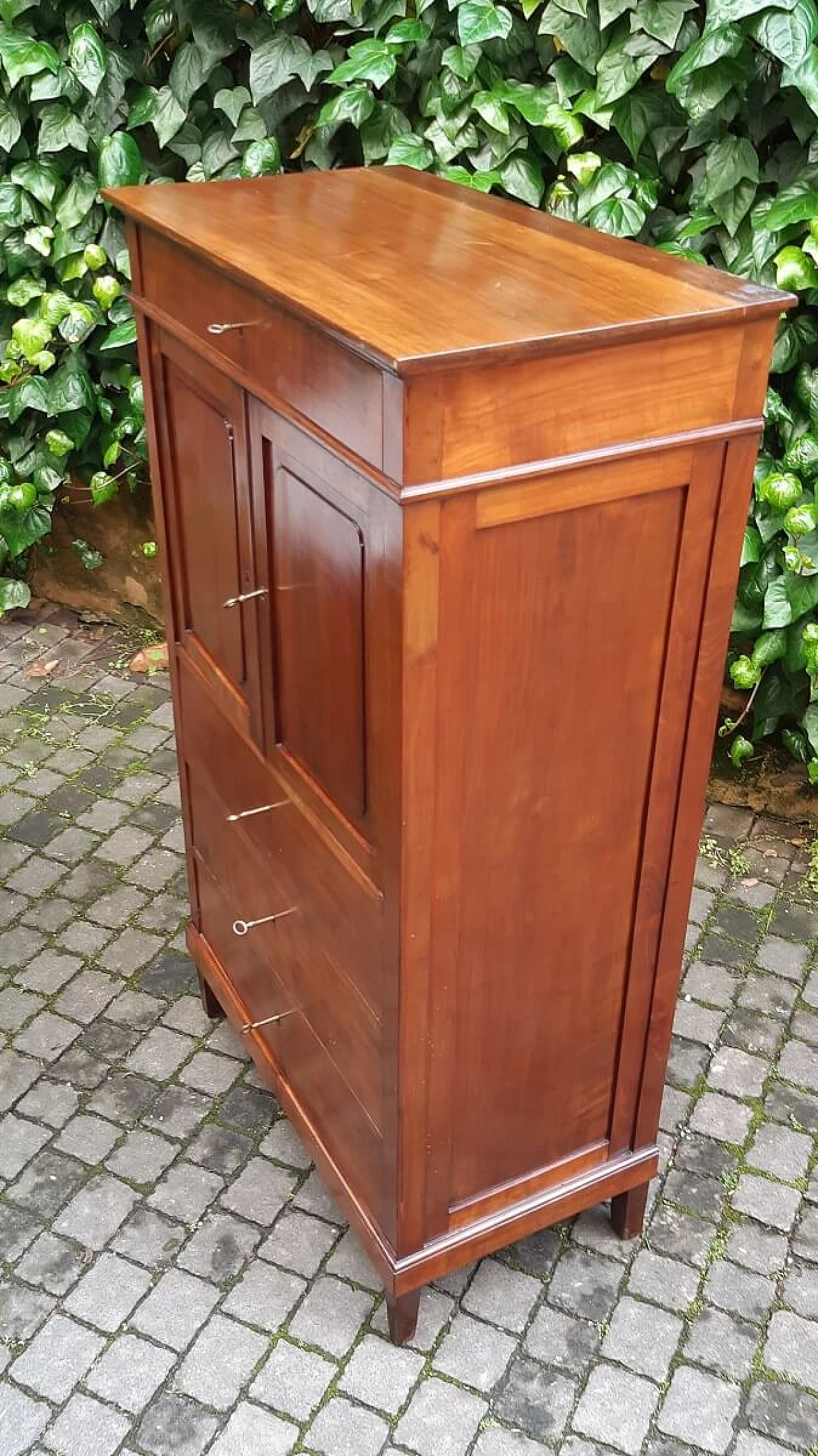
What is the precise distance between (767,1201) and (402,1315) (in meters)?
0.89

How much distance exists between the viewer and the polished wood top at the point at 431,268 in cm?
178

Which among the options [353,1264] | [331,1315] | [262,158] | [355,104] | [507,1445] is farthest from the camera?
[262,158]

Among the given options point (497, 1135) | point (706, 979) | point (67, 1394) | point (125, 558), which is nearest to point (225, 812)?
point (497, 1135)

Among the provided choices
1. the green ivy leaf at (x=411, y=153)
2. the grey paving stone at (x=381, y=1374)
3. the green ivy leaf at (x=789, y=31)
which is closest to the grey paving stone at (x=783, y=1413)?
the grey paving stone at (x=381, y=1374)

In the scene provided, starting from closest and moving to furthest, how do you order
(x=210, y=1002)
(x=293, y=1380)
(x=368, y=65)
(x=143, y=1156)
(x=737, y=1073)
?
(x=293, y=1380)
(x=143, y=1156)
(x=737, y=1073)
(x=210, y=1002)
(x=368, y=65)

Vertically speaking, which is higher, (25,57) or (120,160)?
(25,57)

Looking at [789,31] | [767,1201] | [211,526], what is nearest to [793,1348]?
[767,1201]

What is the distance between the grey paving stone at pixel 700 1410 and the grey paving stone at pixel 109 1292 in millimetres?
1056

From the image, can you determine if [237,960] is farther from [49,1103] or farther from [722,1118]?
[722,1118]

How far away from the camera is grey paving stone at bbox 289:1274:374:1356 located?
8.72ft

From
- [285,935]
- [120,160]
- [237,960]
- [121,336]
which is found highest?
[120,160]

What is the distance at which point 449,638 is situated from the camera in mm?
1918

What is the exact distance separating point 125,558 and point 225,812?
2438 millimetres

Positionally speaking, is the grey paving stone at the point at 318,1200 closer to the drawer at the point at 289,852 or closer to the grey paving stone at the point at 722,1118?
the drawer at the point at 289,852
